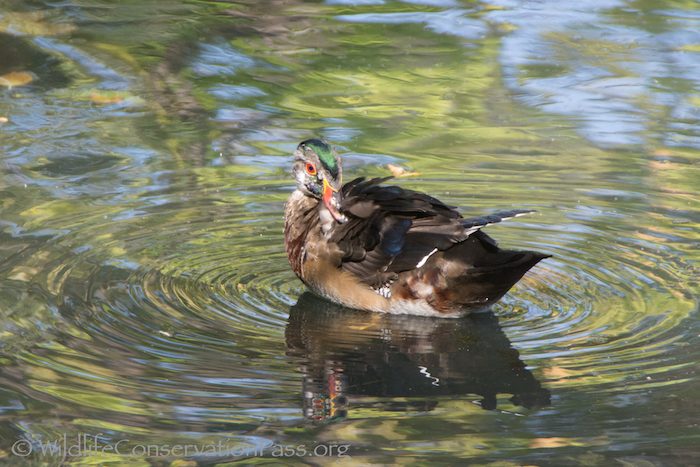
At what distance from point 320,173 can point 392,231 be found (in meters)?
0.84

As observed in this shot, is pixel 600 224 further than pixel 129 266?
Yes

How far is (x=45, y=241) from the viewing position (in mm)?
8500

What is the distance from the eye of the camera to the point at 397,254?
308 inches

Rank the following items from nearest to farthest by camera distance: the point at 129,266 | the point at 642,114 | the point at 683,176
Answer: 1. the point at 129,266
2. the point at 683,176
3. the point at 642,114

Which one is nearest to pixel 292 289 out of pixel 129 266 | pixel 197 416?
pixel 129 266

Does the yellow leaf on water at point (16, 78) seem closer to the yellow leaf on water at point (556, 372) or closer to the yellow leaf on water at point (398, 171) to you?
the yellow leaf on water at point (398, 171)

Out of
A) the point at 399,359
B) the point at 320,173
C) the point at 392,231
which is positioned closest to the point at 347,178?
the point at 320,173

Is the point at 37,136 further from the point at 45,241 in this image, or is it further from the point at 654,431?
the point at 654,431

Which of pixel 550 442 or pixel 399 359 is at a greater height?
pixel 550 442

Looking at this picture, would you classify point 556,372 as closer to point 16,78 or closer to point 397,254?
point 397,254

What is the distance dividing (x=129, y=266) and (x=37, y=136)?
119 inches

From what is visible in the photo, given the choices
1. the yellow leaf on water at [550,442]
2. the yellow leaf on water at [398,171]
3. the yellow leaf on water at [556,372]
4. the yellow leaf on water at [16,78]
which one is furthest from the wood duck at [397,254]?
the yellow leaf on water at [16,78]

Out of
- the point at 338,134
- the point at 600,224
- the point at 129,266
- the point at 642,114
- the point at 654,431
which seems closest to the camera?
the point at 654,431

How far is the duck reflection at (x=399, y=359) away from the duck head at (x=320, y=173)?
2.16 ft
